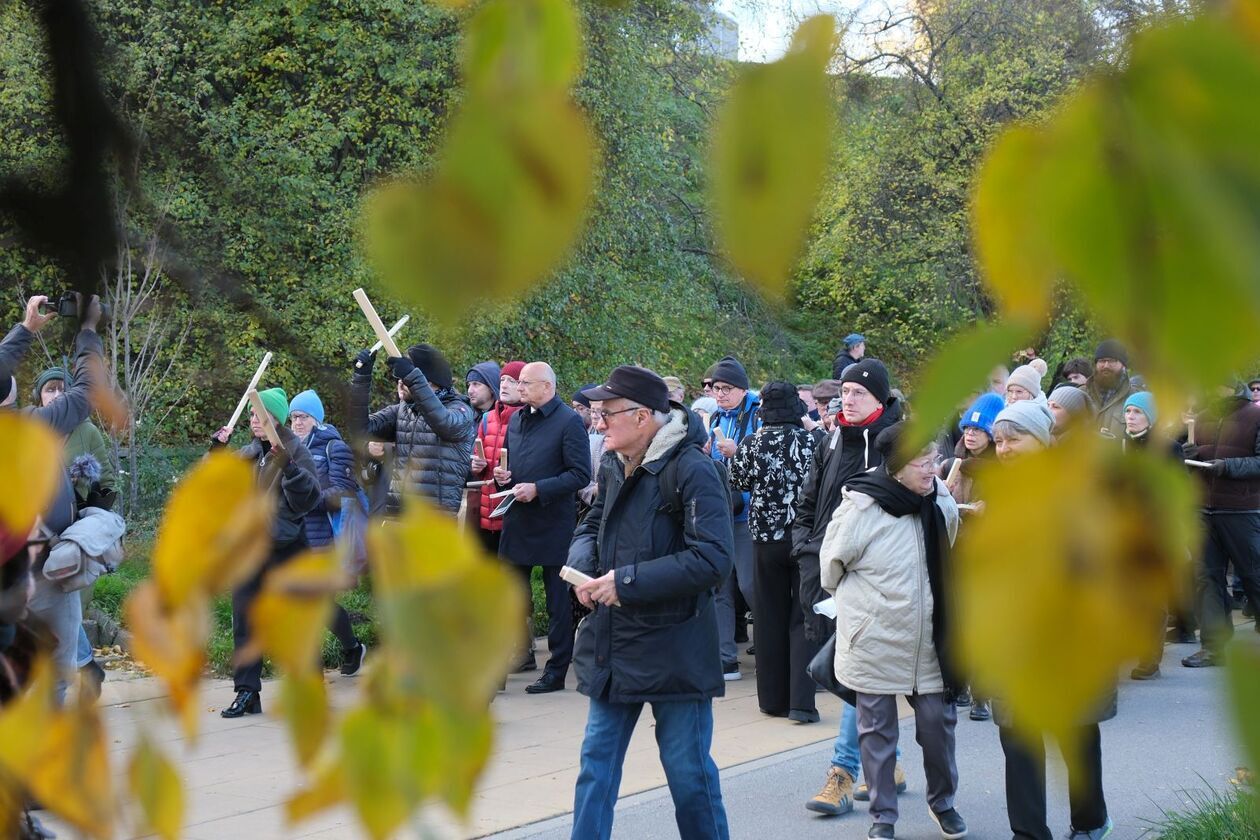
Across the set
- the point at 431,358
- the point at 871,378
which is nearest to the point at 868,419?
the point at 871,378

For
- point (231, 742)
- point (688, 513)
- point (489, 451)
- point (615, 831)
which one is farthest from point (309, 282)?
point (489, 451)

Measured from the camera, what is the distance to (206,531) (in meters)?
0.73

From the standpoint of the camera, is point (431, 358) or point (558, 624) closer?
point (431, 358)

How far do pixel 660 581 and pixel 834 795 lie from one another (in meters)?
1.76

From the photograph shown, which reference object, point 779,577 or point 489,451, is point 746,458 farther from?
point 489,451

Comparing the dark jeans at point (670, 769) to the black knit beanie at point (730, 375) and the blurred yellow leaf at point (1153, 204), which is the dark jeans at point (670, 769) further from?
the black knit beanie at point (730, 375)

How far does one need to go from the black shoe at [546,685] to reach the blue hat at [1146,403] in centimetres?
770

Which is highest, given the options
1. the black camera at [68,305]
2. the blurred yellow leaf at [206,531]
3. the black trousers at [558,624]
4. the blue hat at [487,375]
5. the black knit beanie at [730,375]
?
the blue hat at [487,375]

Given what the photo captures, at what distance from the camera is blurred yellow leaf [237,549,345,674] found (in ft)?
2.28

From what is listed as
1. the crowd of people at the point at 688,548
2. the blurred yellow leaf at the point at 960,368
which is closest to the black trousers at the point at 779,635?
the crowd of people at the point at 688,548

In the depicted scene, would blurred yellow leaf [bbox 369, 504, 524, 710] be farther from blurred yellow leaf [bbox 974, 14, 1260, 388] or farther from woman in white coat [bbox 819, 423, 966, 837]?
woman in white coat [bbox 819, 423, 966, 837]

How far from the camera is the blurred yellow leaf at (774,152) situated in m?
0.67

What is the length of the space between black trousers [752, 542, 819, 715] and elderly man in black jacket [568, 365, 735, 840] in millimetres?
2683

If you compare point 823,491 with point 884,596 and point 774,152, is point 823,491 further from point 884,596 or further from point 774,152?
point 774,152
